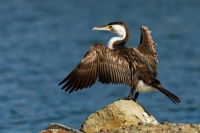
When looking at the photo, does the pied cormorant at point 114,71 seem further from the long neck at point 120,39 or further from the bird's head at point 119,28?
the bird's head at point 119,28

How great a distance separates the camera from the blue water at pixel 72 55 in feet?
59.4

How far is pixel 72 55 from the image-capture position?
23375 mm

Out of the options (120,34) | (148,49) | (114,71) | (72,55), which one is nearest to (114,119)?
(114,71)

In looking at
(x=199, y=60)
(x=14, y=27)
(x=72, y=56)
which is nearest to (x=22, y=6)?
(x=14, y=27)

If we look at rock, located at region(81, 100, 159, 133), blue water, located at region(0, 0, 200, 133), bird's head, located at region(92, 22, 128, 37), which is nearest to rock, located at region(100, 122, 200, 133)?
rock, located at region(81, 100, 159, 133)

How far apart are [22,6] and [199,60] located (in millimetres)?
10509

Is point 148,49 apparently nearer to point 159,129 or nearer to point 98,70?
point 98,70

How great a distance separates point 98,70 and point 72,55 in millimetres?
11744

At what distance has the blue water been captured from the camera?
59.4 ft

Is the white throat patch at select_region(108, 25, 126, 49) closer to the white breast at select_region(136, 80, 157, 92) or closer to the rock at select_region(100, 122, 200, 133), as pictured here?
the white breast at select_region(136, 80, 157, 92)

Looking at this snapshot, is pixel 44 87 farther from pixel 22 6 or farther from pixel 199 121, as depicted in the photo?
pixel 22 6

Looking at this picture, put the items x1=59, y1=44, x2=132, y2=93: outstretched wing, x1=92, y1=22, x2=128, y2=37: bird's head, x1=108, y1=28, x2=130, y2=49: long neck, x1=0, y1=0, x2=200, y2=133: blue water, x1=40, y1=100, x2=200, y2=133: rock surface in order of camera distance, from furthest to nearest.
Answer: x1=0, y1=0, x2=200, y2=133: blue water
x1=92, y1=22, x2=128, y2=37: bird's head
x1=108, y1=28, x2=130, y2=49: long neck
x1=59, y1=44, x2=132, y2=93: outstretched wing
x1=40, y1=100, x2=200, y2=133: rock surface

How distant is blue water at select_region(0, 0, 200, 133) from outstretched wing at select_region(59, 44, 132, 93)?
4780 mm

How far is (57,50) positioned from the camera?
24109 millimetres
